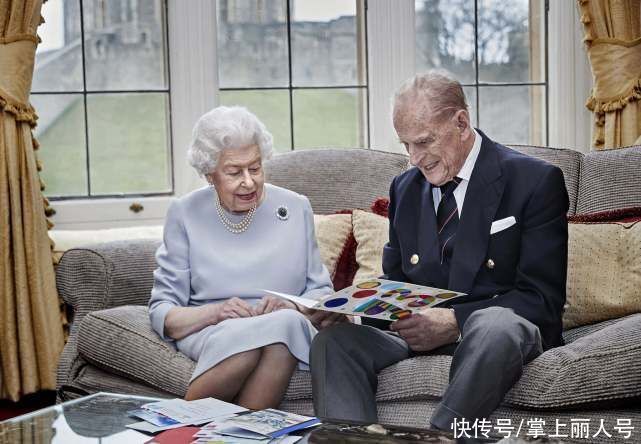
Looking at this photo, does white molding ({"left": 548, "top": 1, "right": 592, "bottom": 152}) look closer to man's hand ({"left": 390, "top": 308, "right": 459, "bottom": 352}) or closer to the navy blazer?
the navy blazer

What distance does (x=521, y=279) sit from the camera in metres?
2.16

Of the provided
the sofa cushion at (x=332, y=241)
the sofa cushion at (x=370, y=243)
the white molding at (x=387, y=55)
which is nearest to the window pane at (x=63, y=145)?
the white molding at (x=387, y=55)

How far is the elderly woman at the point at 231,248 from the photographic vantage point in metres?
2.40

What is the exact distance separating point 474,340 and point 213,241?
0.91 meters

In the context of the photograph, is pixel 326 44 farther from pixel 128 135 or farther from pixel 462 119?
pixel 462 119

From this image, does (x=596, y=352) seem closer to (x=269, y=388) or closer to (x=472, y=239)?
(x=472, y=239)

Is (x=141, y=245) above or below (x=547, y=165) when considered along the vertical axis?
below

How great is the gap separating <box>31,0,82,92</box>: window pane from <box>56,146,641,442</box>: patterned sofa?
1.14 m

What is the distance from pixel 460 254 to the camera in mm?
2221

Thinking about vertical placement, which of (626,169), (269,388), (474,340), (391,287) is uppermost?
(626,169)

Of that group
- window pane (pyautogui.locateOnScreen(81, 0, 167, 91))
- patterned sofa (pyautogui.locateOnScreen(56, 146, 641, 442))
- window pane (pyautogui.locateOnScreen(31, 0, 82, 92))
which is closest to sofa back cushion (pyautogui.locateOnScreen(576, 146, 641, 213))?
patterned sofa (pyautogui.locateOnScreen(56, 146, 641, 442))

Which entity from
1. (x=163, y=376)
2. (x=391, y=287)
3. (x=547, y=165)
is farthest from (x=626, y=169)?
(x=163, y=376)

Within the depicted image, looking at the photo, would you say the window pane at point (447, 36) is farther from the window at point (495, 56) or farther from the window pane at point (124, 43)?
the window pane at point (124, 43)

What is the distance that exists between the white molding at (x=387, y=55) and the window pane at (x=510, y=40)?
0.34 meters
